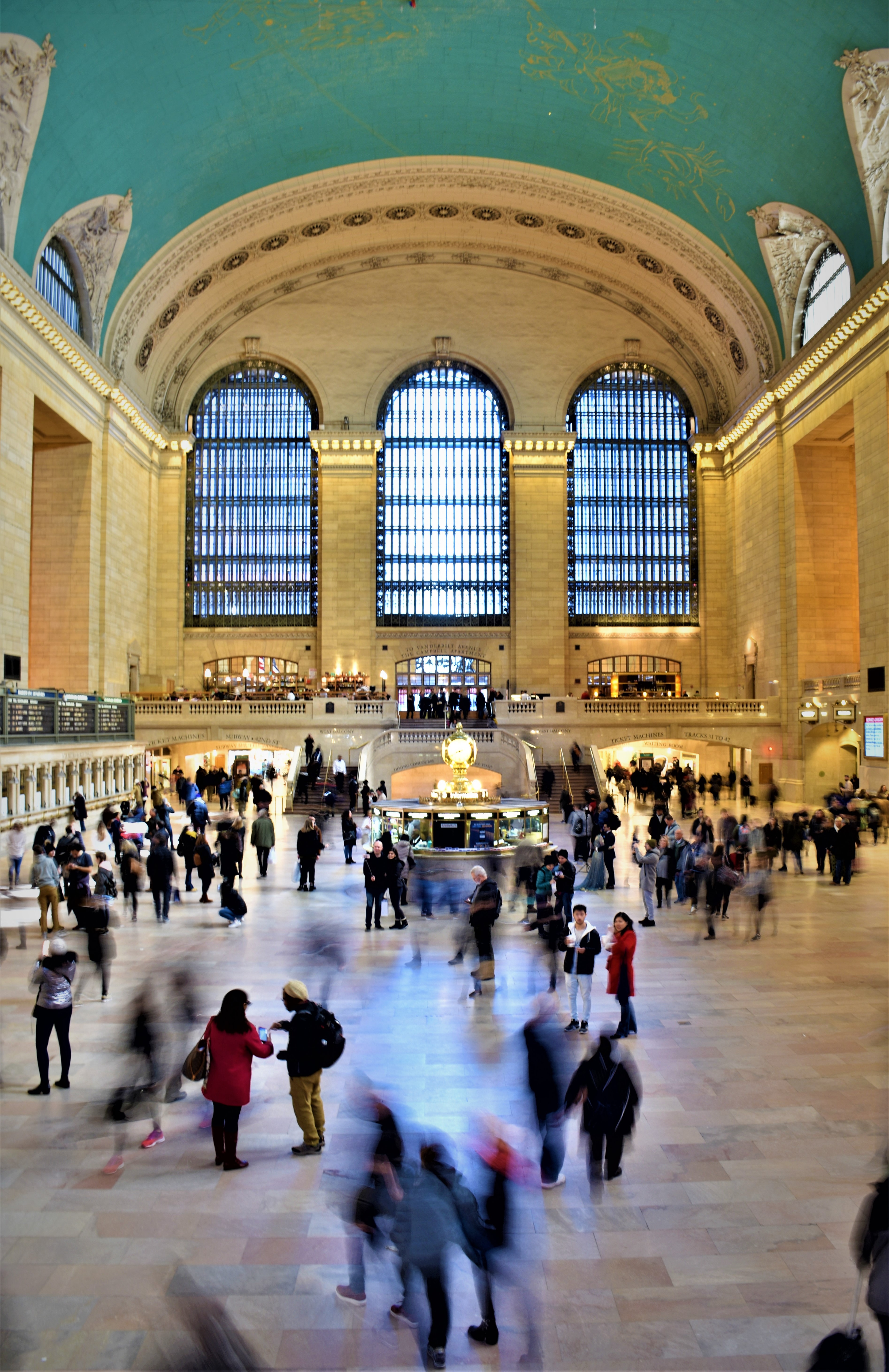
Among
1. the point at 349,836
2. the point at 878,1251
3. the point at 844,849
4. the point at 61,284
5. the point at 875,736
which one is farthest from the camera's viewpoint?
the point at 61,284

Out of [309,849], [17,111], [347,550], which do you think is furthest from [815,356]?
[309,849]

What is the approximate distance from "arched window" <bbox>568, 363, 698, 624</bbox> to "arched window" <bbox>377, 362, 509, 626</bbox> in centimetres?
327

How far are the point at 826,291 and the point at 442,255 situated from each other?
1650 centimetres

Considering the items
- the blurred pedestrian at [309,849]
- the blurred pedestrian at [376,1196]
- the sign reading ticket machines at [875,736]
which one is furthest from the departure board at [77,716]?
the sign reading ticket machines at [875,736]

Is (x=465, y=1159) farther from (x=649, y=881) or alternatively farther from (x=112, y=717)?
(x=112, y=717)

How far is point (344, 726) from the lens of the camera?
3002 centimetres

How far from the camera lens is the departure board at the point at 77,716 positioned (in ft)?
71.2

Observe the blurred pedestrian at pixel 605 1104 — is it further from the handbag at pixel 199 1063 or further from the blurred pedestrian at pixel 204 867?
the blurred pedestrian at pixel 204 867

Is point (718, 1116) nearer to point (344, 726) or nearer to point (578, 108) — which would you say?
point (344, 726)

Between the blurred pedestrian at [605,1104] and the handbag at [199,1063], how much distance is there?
2151 mm

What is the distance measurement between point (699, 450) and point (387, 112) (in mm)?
17491

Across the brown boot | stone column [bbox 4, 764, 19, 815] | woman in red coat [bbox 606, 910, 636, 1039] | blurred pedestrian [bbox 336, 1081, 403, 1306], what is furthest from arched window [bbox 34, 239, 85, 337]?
blurred pedestrian [bbox 336, 1081, 403, 1306]

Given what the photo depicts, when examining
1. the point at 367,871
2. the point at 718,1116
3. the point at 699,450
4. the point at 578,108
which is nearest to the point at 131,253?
the point at 578,108

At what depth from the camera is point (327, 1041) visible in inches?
223
